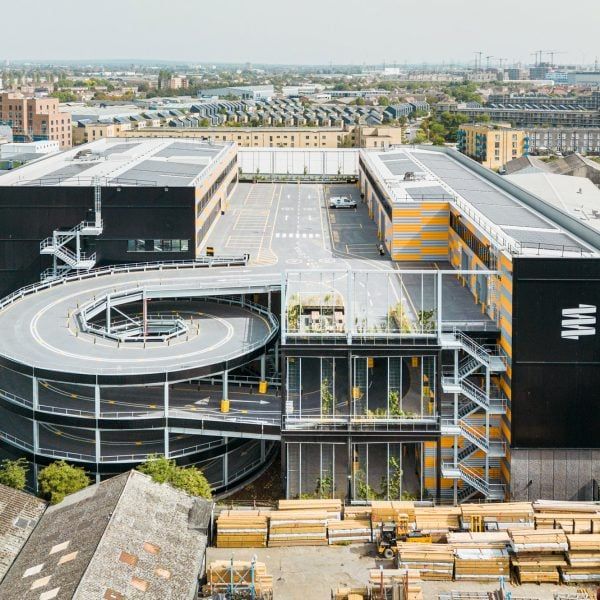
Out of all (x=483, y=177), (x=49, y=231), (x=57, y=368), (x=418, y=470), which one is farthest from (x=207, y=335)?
(x=483, y=177)

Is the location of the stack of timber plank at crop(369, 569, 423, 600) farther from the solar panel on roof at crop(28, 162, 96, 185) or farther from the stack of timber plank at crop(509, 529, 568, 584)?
the solar panel on roof at crop(28, 162, 96, 185)

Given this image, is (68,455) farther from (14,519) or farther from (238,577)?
(238,577)

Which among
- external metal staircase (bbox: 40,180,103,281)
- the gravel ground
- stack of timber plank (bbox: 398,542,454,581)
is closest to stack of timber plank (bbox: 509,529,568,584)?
the gravel ground

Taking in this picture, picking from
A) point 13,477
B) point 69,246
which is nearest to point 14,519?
point 13,477

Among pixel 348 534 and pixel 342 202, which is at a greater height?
pixel 342 202

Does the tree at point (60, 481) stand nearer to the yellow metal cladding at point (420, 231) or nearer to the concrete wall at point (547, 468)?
the concrete wall at point (547, 468)
